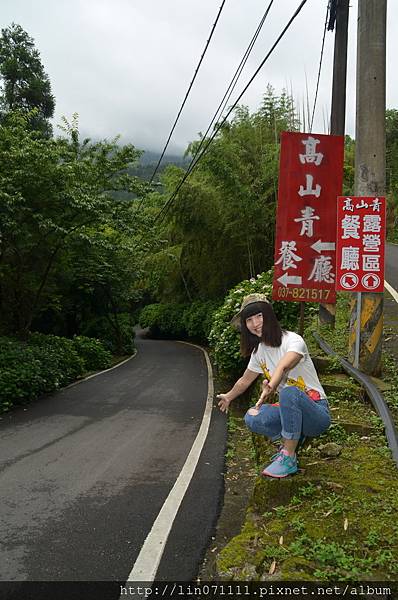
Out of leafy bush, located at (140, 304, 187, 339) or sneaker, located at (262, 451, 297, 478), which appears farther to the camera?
leafy bush, located at (140, 304, 187, 339)

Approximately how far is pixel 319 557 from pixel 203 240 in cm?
1787

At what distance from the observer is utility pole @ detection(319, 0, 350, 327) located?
877 cm

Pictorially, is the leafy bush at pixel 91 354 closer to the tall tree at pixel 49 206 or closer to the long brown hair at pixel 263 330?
the tall tree at pixel 49 206

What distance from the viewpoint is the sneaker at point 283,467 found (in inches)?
134

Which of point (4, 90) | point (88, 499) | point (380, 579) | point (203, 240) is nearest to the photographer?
point (380, 579)

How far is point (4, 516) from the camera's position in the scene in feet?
13.1

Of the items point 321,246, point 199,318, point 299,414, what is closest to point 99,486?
point 299,414

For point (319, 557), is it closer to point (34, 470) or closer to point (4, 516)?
point (4, 516)

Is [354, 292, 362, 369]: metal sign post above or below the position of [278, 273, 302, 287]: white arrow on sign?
below

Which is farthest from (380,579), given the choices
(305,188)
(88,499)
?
(305,188)

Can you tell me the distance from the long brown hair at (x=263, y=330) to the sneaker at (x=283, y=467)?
0.77 m

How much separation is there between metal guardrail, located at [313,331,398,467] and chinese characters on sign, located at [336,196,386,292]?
37.8 inches

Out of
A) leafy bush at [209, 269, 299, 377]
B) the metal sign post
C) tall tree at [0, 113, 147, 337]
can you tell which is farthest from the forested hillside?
the metal sign post

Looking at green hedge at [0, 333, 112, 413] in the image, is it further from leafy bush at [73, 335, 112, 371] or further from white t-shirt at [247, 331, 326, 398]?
white t-shirt at [247, 331, 326, 398]
